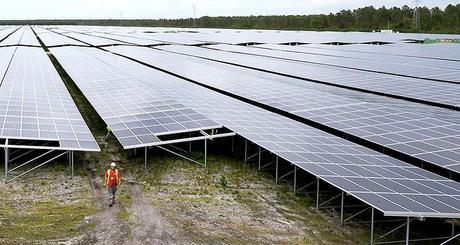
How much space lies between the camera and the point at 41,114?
100 ft

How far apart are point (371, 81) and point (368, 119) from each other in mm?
18681

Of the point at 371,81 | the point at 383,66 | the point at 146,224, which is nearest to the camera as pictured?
the point at 146,224

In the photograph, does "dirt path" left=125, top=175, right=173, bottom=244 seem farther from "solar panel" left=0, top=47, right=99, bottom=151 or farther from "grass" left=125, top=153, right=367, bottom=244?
"solar panel" left=0, top=47, right=99, bottom=151

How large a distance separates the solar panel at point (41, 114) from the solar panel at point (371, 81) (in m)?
24.8

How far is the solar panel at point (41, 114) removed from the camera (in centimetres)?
2598

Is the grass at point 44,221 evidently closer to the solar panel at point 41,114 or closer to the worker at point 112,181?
the worker at point 112,181

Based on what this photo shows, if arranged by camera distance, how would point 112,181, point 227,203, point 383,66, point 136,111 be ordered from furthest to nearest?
1. point 383,66
2. point 136,111
3. point 227,203
4. point 112,181

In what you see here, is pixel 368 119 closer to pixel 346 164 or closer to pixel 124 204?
pixel 346 164

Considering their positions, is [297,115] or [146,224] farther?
[297,115]

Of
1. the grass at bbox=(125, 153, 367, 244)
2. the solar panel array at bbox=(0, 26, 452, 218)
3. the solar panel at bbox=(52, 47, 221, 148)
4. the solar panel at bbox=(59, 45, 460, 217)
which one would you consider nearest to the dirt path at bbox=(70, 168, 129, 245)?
the grass at bbox=(125, 153, 367, 244)

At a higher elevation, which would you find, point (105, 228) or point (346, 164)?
point (346, 164)

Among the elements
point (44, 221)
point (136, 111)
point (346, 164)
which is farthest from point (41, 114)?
point (346, 164)

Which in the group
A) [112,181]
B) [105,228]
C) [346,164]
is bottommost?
[105,228]

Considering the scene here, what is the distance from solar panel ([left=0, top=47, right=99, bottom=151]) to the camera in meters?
26.0
